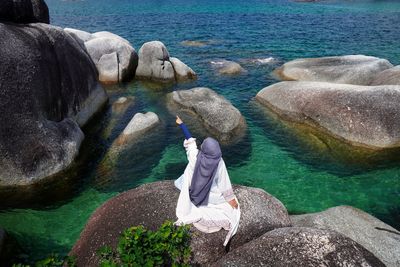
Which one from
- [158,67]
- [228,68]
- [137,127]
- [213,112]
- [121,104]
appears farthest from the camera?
[228,68]

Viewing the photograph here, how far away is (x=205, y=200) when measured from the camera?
8.73m

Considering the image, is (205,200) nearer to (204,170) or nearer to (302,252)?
(204,170)

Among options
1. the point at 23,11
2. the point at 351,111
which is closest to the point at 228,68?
the point at 351,111

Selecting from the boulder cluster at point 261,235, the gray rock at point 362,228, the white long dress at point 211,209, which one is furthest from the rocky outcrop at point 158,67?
the white long dress at point 211,209

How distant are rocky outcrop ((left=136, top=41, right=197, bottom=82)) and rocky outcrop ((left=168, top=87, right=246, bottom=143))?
16.9 feet

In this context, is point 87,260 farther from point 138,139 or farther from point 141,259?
point 138,139

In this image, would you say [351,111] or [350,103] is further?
[350,103]

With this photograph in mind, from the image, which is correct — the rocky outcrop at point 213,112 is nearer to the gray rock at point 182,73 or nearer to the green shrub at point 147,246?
the gray rock at point 182,73

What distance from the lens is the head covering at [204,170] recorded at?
25.7 ft

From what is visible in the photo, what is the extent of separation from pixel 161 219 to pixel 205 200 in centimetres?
128

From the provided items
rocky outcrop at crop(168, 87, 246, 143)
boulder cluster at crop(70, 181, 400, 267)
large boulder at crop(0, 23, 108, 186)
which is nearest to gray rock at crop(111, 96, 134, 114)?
rocky outcrop at crop(168, 87, 246, 143)

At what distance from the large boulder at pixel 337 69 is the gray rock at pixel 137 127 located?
39.5ft

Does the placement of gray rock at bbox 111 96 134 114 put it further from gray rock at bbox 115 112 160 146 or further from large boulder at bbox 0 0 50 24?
large boulder at bbox 0 0 50 24

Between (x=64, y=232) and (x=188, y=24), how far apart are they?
41.9m
